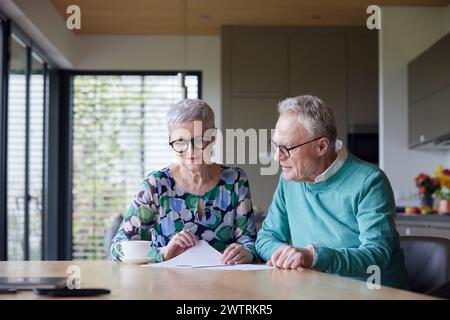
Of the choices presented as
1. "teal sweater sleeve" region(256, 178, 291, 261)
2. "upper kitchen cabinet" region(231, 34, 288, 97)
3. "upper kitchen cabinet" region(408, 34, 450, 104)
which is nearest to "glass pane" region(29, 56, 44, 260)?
"upper kitchen cabinet" region(231, 34, 288, 97)

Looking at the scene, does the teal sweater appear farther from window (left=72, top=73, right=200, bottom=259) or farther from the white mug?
window (left=72, top=73, right=200, bottom=259)

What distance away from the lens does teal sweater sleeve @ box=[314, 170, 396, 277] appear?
1.95 metres

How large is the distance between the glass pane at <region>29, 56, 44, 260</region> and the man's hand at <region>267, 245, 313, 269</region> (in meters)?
5.27

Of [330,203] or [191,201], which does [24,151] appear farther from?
[330,203]

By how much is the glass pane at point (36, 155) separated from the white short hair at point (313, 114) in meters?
5.06

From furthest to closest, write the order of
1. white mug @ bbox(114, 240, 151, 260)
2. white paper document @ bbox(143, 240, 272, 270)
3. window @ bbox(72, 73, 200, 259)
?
window @ bbox(72, 73, 200, 259), white mug @ bbox(114, 240, 151, 260), white paper document @ bbox(143, 240, 272, 270)

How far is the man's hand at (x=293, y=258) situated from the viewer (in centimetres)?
193

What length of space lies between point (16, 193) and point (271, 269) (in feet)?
15.4

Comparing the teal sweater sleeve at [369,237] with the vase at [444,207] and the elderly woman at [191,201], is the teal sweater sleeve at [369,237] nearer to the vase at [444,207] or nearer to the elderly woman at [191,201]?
the elderly woman at [191,201]

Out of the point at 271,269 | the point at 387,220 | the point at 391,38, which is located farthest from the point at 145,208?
the point at 391,38

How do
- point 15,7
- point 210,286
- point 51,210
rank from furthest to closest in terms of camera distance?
1. point 51,210
2. point 15,7
3. point 210,286

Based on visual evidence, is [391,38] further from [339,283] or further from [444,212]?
[339,283]

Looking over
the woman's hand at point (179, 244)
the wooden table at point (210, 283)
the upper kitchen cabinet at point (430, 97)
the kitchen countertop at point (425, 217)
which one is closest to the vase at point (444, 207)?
the kitchen countertop at point (425, 217)
